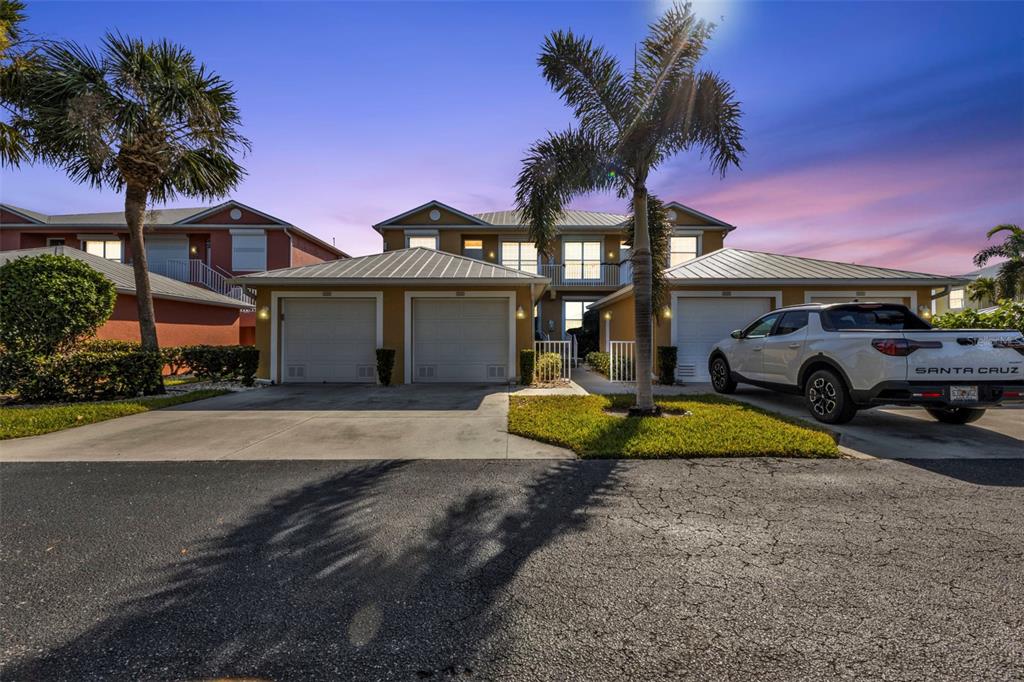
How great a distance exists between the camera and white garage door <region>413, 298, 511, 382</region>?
11828 millimetres

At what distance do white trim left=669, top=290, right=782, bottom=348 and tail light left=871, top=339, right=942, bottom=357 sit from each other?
6.01 metres

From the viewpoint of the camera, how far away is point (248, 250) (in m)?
21.8

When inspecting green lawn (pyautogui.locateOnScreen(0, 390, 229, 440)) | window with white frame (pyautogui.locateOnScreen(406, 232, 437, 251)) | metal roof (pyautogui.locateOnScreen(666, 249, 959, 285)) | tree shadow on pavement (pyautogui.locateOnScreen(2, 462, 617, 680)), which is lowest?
tree shadow on pavement (pyautogui.locateOnScreen(2, 462, 617, 680))

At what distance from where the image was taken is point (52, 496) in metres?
3.63

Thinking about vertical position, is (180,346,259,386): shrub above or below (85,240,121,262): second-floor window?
below

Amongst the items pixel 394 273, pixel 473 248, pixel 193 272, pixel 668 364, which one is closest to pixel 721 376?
pixel 668 364

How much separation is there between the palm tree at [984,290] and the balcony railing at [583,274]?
764 inches

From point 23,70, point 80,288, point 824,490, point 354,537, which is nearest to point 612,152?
point 824,490

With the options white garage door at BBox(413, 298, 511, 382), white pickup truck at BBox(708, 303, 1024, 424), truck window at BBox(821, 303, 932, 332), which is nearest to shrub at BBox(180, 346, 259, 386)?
white garage door at BBox(413, 298, 511, 382)

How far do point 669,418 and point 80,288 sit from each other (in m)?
12.2

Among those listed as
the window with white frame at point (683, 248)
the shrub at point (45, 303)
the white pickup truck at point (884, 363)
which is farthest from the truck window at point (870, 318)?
the window with white frame at point (683, 248)

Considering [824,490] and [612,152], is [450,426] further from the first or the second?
[612,152]

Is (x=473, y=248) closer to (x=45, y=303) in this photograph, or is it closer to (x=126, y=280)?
(x=126, y=280)

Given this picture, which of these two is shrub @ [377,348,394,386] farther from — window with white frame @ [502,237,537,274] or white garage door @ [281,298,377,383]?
window with white frame @ [502,237,537,274]
